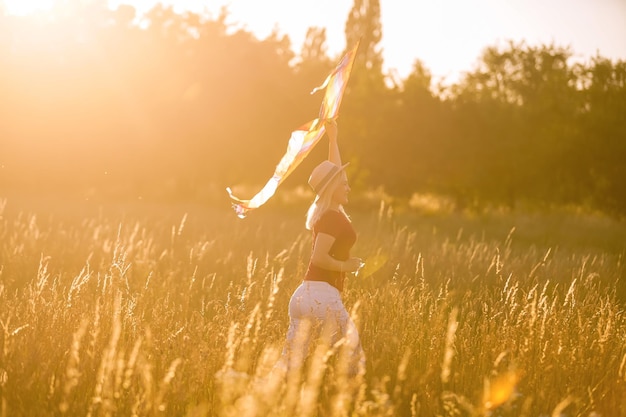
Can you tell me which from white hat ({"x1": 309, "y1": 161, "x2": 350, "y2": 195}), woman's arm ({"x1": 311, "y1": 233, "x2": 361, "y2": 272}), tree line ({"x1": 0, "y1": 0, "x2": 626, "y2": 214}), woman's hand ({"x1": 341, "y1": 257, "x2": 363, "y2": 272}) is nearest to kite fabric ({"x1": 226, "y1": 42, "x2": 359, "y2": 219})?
white hat ({"x1": 309, "y1": 161, "x2": 350, "y2": 195})

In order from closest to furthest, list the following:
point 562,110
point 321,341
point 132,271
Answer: point 321,341
point 132,271
point 562,110

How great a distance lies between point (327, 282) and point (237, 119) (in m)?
20.7

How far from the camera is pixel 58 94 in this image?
23.0 metres

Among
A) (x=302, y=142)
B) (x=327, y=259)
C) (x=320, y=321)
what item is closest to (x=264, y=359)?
(x=320, y=321)

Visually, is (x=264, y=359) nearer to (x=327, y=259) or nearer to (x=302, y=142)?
(x=327, y=259)

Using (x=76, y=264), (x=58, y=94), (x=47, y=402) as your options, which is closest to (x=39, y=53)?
(x=58, y=94)

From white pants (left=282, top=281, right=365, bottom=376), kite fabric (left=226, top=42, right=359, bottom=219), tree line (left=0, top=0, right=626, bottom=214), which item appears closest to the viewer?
white pants (left=282, top=281, right=365, bottom=376)

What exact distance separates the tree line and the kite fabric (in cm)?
1972

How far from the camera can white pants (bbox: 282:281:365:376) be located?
15.2ft

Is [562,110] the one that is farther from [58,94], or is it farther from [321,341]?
[321,341]

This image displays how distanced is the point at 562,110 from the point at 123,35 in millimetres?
17330

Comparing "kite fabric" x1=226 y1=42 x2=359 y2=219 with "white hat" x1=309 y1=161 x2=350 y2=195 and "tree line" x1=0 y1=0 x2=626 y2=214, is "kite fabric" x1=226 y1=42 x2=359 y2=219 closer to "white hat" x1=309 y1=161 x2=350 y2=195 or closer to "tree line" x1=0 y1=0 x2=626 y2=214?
"white hat" x1=309 y1=161 x2=350 y2=195

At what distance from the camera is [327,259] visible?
478cm

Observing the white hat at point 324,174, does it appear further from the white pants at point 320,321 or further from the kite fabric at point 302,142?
the white pants at point 320,321
